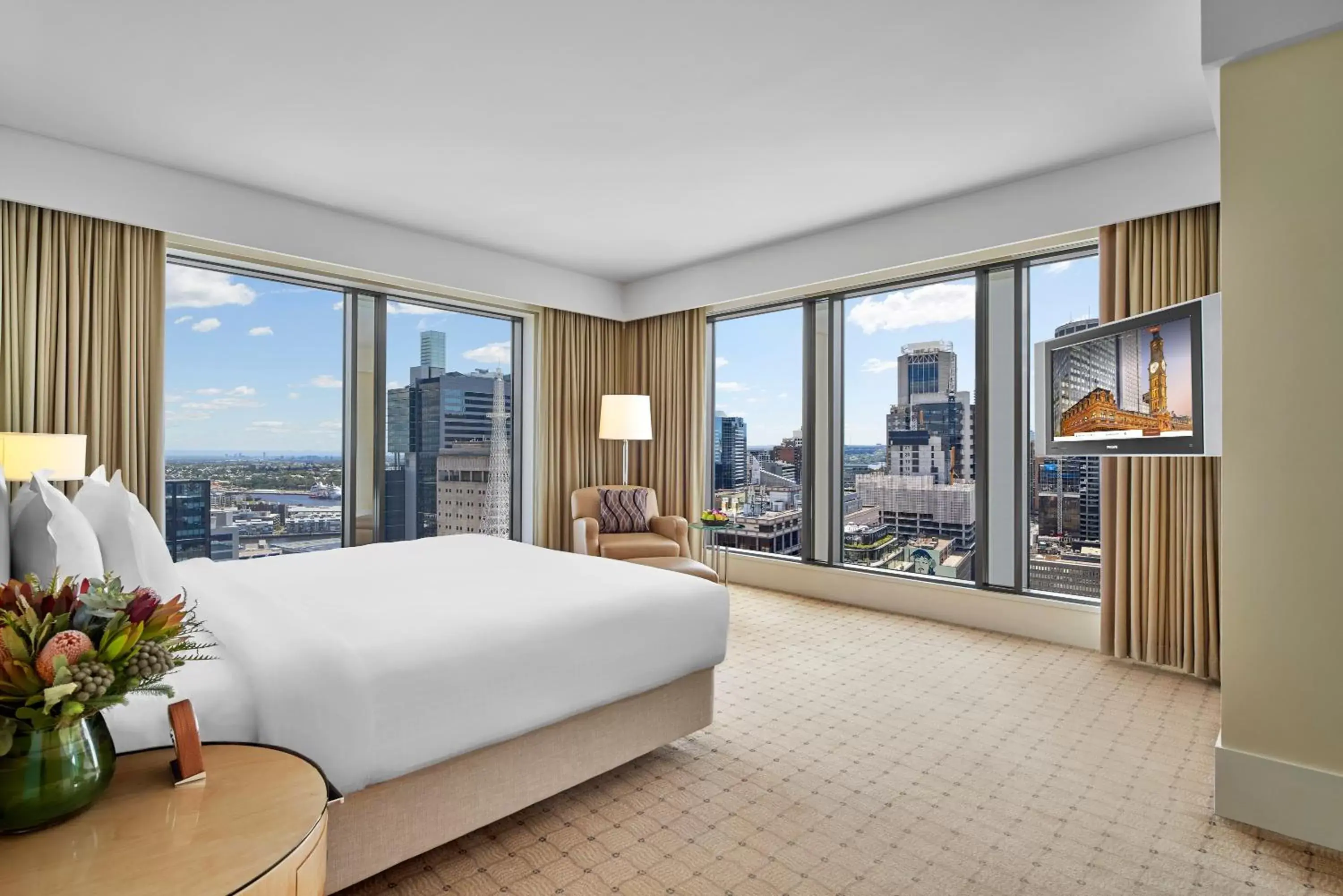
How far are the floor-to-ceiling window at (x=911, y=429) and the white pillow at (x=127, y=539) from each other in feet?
14.6

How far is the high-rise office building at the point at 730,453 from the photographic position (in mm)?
6238

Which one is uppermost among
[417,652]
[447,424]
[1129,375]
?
[1129,375]

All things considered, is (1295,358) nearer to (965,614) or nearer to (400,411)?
(965,614)

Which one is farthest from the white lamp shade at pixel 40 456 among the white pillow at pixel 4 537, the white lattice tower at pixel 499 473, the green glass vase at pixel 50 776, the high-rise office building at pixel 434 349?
the white lattice tower at pixel 499 473

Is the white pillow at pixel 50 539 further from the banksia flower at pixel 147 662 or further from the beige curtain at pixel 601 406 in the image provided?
the beige curtain at pixel 601 406

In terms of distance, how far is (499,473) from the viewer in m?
6.13

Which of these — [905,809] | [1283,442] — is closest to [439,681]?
[905,809]

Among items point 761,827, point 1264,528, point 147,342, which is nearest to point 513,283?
point 147,342

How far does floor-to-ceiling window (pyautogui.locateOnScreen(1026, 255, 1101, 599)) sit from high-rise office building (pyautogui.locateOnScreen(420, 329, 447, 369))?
4.38m

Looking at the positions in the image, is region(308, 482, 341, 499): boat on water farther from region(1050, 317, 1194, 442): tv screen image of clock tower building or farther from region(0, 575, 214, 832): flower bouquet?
region(1050, 317, 1194, 442): tv screen image of clock tower building

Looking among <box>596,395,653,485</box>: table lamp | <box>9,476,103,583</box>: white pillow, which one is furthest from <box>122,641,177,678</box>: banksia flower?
<box>596,395,653,485</box>: table lamp

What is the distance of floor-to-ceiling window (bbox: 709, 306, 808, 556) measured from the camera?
19.1 ft

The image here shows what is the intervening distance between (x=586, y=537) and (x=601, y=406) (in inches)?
63.2

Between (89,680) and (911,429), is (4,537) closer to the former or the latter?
(89,680)
